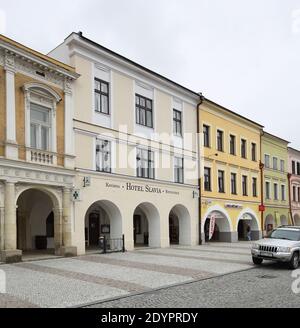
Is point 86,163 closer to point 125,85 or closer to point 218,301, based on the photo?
point 125,85

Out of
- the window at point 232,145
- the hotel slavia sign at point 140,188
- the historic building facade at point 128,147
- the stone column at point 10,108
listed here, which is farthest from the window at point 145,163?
the window at point 232,145

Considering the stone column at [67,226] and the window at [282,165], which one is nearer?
the stone column at [67,226]

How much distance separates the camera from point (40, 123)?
59.9 ft

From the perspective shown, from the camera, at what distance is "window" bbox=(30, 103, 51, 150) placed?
59.1 ft

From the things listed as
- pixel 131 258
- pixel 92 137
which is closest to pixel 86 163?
pixel 92 137

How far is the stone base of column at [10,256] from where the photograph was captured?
15.7 m

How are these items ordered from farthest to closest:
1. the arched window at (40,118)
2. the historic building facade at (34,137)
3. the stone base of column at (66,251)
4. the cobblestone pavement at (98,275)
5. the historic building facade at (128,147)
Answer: the historic building facade at (128,147)
the stone base of column at (66,251)
the arched window at (40,118)
the historic building facade at (34,137)
the cobblestone pavement at (98,275)

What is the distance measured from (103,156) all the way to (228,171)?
13.8 m

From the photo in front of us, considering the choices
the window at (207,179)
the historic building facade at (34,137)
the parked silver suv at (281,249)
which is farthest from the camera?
the window at (207,179)

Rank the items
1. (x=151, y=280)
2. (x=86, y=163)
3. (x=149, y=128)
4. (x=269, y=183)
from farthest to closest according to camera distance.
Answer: (x=269, y=183) → (x=149, y=128) → (x=86, y=163) → (x=151, y=280)

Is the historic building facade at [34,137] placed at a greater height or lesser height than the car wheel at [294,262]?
greater

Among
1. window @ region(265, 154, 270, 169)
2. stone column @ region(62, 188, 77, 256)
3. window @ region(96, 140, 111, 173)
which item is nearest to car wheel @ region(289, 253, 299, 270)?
stone column @ region(62, 188, 77, 256)

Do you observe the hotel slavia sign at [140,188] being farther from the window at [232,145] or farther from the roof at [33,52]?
the window at [232,145]
